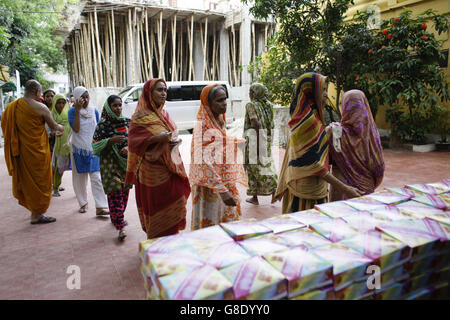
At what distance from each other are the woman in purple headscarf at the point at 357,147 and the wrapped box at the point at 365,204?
1047 millimetres

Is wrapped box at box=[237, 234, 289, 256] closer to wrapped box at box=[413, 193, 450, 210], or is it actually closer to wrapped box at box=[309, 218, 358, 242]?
wrapped box at box=[309, 218, 358, 242]

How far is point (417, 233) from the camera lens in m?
1.25

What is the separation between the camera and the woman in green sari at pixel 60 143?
5195mm

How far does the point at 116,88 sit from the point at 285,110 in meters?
7.40

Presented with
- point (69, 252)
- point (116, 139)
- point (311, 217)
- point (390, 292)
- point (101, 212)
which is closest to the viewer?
point (390, 292)

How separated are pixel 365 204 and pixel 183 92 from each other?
10941 millimetres

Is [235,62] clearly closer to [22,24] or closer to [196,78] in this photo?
[196,78]

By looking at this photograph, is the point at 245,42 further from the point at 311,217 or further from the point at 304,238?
the point at 304,238

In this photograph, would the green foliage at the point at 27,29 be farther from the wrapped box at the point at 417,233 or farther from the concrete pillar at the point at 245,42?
the wrapped box at the point at 417,233

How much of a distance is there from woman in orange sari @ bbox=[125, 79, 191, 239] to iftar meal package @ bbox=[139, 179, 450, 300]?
52.9 inches

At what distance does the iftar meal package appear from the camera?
39.4 inches

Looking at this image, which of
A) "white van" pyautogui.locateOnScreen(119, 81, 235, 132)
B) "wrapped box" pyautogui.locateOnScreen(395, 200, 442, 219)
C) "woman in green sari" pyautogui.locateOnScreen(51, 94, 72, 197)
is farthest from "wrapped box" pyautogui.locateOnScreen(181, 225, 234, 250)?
"white van" pyautogui.locateOnScreen(119, 81, 235, 132)

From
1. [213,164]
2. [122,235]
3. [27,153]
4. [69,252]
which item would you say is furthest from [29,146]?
[213,164]
